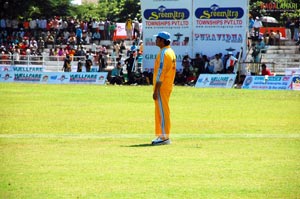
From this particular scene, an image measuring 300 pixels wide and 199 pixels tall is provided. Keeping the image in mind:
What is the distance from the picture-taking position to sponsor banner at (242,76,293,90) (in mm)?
36250

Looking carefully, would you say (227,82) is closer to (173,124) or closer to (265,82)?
(265,82)

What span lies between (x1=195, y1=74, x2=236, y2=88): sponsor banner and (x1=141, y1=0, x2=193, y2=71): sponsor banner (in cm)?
232

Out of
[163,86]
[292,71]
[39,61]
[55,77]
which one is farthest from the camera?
[39,61]

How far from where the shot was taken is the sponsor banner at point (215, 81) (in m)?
38.3

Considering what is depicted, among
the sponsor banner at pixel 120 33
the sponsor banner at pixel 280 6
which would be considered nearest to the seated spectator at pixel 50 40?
the sponsor banner at pixel 120 33

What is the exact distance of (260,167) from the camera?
37.6 feet

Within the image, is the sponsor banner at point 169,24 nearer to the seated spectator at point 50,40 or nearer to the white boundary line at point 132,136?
the seated spectator at point 50,40

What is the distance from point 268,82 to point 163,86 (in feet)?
73.6

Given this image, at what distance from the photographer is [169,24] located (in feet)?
138

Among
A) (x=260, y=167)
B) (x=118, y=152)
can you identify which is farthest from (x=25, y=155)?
(x=260, y=167)

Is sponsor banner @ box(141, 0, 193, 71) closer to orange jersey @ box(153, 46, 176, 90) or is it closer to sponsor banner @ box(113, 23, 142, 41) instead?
sponsor banner @ box(113, 23, 142, 41)

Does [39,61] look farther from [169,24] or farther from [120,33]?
[169,24]

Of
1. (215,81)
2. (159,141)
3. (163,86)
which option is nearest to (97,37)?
(215,81)

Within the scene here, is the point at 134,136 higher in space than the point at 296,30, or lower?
lower
